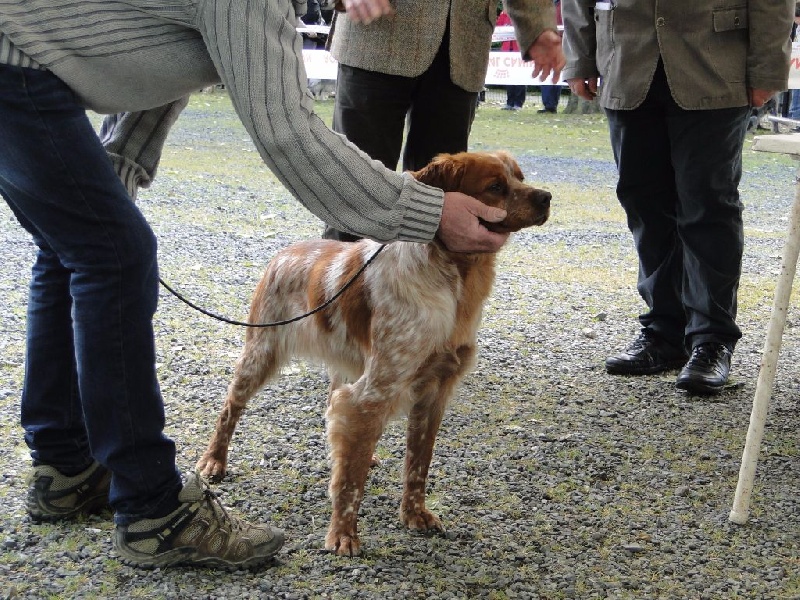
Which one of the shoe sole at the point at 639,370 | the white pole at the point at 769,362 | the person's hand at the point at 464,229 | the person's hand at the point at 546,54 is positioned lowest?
the shoe sole at the point at 639,370

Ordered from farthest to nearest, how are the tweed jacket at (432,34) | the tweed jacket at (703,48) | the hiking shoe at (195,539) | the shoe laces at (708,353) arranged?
the shoe laces at (708,353)
the tweed jacket at (703,48)
the tweed jacket at (432,34)
the hiking shoe at (195,539)

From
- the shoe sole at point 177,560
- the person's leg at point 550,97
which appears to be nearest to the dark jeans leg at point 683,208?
the shoe sole at point 177,560

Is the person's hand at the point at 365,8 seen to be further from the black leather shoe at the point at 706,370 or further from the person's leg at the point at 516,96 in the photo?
the person's leg at the point at 516,96

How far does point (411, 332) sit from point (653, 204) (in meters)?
2.22

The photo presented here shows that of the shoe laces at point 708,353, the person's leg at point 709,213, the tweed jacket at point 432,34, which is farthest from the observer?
the shoe laces at point 708,353

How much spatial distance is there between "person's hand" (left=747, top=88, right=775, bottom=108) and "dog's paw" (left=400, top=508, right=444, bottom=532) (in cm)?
245

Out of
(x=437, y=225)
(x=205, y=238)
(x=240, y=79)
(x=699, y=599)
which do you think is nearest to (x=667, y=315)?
(x=699, y=599)

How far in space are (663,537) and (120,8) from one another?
2215 mm

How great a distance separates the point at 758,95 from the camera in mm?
4203

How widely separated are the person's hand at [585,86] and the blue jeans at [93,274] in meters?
2.88

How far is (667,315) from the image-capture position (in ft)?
15.5

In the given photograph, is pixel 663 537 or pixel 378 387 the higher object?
pixel 378 387

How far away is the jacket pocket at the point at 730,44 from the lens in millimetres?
4152

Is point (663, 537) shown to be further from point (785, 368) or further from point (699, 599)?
point (785, 368)
